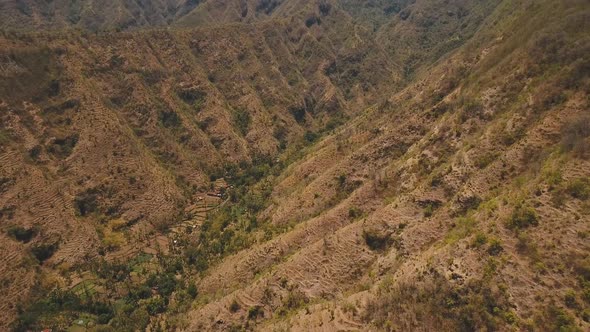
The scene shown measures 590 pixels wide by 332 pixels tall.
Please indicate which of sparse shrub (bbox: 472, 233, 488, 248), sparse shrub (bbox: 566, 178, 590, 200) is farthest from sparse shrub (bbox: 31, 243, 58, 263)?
sparse shrub (bbox: 566, 178, 590, 200)

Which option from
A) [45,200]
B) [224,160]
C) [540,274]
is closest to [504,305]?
[540,274]

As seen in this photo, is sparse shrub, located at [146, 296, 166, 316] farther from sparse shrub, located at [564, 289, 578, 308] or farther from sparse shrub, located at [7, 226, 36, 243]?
sparse shrub, located at [564, 289, 578, 308]

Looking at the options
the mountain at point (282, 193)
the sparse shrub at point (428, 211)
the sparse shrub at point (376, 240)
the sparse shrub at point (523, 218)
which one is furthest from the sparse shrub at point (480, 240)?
the sparse shrub at point (376, 240)

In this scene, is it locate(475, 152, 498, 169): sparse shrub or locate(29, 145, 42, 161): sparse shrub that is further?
locate(29, 145, 42, 161): sparse shrub

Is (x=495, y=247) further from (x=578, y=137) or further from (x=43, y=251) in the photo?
(x=43, y=251)

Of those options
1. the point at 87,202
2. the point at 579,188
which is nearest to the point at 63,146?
the point at 87,202

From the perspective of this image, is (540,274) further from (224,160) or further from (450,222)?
(224,160)
